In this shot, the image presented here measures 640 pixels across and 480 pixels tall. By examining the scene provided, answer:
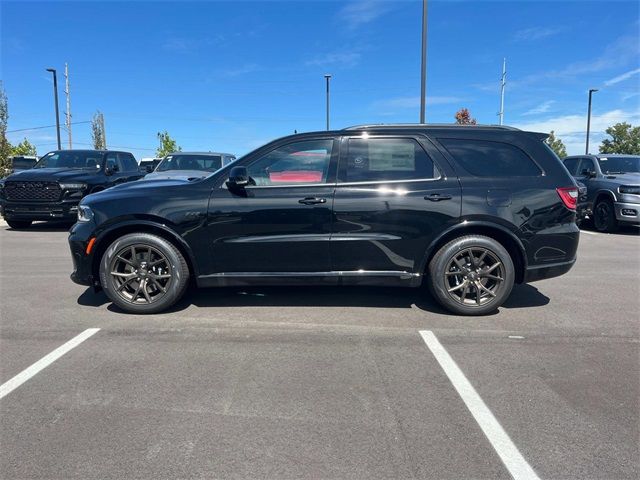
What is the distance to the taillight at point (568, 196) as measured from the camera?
4.78 meters

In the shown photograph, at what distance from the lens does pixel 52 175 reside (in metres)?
10.8

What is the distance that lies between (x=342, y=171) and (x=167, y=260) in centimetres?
191

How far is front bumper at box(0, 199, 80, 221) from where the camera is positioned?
10.6 metres

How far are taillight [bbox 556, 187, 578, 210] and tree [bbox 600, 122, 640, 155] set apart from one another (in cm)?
4447

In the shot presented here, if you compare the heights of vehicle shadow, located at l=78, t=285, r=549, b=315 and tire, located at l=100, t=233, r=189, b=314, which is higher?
tire, located at l=100, t=233, r=189, b=314

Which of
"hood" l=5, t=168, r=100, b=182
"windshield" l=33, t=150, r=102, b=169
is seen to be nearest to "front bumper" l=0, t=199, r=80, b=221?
"hood" l=5, t=168, r=100, b=182

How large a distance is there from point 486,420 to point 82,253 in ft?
12.9

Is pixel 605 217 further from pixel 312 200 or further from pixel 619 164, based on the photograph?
pixel 312 200

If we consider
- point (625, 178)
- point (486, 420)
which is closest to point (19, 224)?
point (486, 420)

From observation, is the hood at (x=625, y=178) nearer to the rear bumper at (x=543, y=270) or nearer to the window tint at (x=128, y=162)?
the rear bumper at (x=543, y=270)

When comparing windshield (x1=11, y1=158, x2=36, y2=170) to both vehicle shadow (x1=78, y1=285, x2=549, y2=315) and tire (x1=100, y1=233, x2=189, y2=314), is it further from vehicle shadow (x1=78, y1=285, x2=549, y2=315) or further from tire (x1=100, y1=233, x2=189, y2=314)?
tire (x1=100, y1=233, x2=189, y2=314)

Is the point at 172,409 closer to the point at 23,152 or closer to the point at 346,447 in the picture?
the point at 346,447

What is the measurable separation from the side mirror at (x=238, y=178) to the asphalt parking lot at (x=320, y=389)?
1.28 metres

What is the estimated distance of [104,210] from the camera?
4.78m
